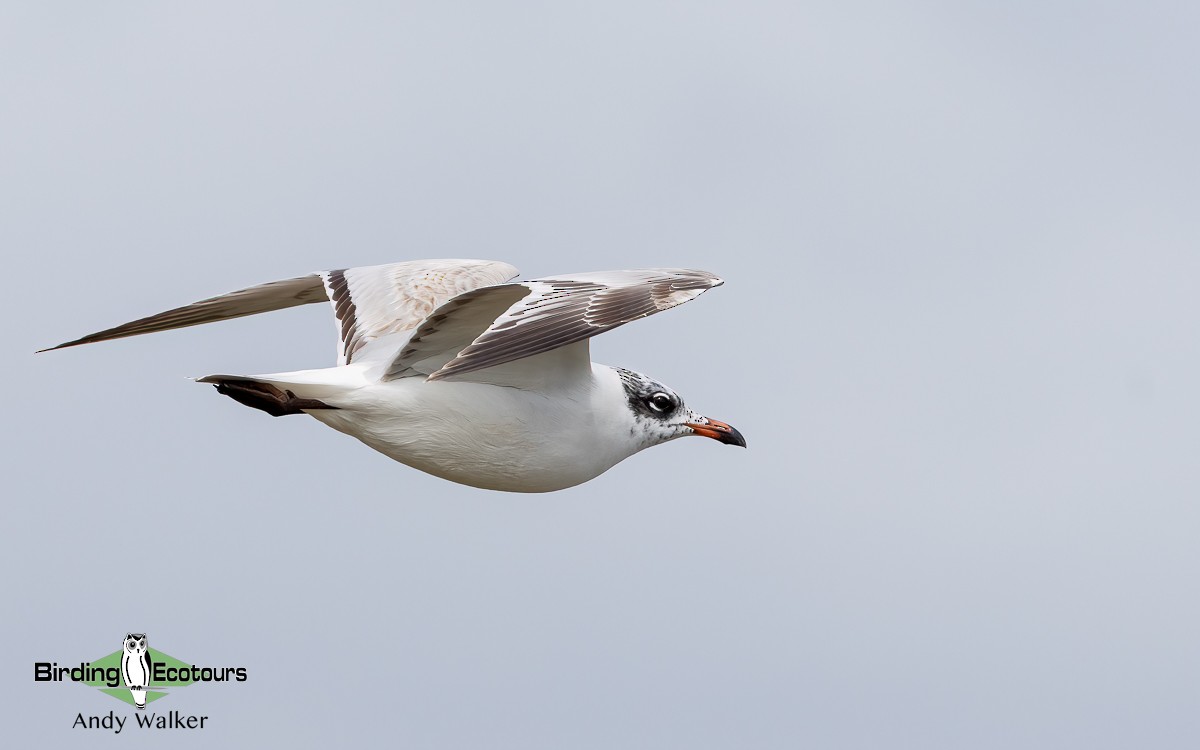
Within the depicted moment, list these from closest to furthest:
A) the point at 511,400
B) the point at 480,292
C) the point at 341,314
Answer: the point at 480,292
the point at 511,400
the point at 341,314

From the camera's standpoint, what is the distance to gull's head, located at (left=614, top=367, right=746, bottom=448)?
1255cm

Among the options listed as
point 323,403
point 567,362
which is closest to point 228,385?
point 323,403

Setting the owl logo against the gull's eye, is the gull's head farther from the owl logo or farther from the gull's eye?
the owl logo

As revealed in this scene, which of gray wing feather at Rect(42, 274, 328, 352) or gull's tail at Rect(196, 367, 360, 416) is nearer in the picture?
gull's tail at Rect(196, 367, 360, 416)

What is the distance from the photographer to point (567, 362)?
11789mm

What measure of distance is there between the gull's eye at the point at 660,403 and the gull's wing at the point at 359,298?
1792 mm

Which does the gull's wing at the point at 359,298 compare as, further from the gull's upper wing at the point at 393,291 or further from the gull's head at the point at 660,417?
the gull's head at the point at 660,417

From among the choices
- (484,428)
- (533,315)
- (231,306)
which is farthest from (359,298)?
(533,315)

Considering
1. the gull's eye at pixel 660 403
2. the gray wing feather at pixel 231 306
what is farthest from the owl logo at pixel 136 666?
the gull's eye at pixel 660 403

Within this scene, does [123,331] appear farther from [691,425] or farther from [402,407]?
[691,425]

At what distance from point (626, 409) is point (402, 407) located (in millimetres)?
1831

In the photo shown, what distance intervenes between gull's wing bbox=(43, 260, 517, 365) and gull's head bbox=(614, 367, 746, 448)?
5.49ft

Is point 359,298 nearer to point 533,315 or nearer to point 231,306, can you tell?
point 231,306

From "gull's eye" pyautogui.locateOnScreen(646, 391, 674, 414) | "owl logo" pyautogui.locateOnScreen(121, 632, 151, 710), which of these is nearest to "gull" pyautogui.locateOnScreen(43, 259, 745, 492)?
"gull's eye" pyautogui.locateOnScreen(646, 391, 674, 414)
